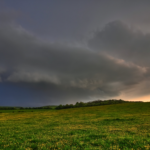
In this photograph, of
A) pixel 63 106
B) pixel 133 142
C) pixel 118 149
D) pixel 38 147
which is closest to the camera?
pixel 118 149

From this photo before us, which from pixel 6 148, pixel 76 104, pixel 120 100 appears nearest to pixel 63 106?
pixel 76 104

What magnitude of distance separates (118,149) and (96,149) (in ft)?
5.63

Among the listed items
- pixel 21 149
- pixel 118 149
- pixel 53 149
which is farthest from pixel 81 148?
pixel 21 149

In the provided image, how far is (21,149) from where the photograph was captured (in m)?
10.9

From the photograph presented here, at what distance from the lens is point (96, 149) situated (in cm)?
1046

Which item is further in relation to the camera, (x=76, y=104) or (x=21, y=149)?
(x=76, y=104)

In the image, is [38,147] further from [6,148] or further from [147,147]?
[147,147]

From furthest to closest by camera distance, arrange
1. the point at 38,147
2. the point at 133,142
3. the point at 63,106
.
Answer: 1. the point at 63,106
2. the point at 133,142
3. the point at 38,147

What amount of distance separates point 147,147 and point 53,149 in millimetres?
7684

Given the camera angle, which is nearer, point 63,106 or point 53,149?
point 53,149

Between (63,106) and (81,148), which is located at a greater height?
(81,148)

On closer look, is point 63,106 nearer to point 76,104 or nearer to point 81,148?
point 76,104

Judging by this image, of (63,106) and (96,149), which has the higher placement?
(96,149)

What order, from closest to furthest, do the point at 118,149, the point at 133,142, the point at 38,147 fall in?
1. the point at 118,149
2. the point at 38,147
3. the point at 133,142
